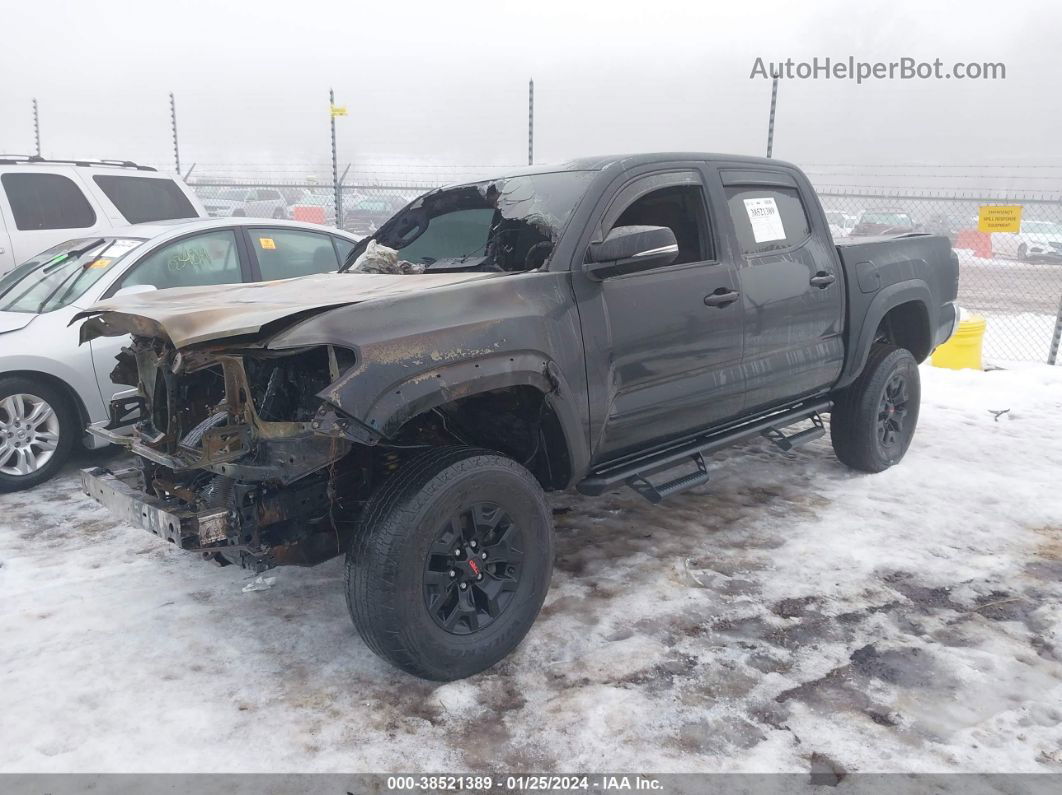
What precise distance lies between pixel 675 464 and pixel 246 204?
46.5ft

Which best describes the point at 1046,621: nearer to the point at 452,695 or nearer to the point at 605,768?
the point at 605,768

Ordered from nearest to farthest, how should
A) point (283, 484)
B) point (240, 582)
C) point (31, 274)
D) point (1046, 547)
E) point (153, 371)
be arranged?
point (283, 484) < point (153, 371) < point (240, 582) < point (1046, 547) < point (31, 274)

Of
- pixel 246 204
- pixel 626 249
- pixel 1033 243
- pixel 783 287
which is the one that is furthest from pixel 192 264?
pixel 1033 243

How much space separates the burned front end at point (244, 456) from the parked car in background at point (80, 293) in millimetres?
1725

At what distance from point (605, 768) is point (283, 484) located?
1.40m

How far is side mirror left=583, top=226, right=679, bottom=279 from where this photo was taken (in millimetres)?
3248

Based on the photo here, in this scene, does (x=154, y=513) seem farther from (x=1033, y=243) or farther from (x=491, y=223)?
(x=1033, y=243)

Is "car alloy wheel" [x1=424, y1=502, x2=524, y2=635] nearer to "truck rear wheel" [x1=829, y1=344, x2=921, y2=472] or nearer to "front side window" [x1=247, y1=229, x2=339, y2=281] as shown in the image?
"truck rear wheel" [x1=829, y1=344, x2=921, y2=472]

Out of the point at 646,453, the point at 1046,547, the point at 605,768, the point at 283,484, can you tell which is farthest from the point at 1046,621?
the point at 283,484

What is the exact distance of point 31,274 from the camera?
572 cm

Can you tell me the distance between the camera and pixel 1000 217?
821 centimetres

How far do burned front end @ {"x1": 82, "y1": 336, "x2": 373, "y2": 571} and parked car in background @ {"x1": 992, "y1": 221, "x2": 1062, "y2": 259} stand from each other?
21.2 meters

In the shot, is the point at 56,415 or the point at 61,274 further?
the point at 61,274

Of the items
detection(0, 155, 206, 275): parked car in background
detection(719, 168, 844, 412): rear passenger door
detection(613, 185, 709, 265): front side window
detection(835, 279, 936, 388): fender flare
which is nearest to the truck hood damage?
detection(613, 185, 709, 265): front side window
